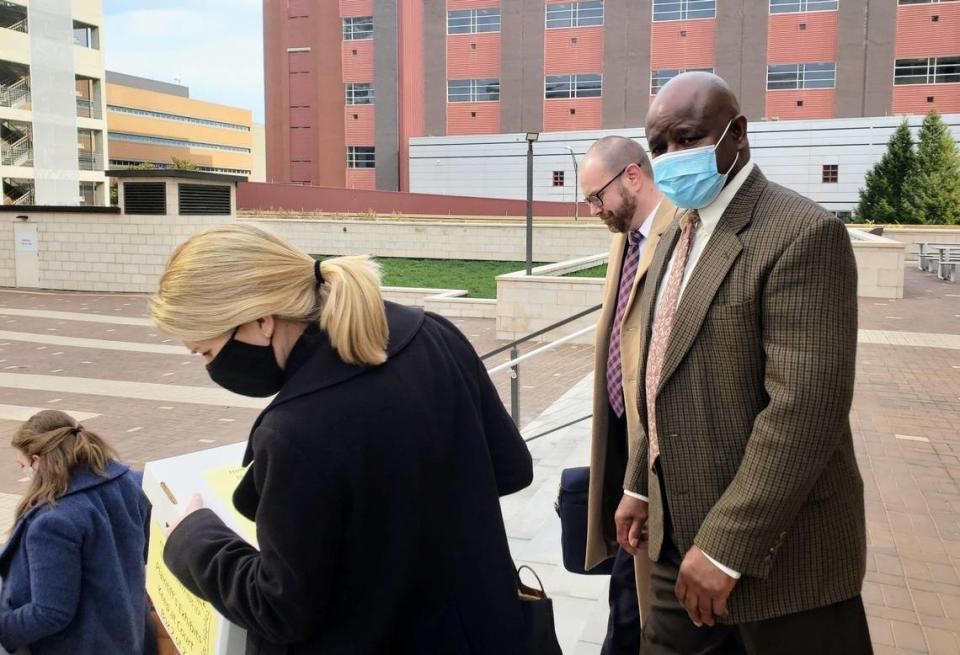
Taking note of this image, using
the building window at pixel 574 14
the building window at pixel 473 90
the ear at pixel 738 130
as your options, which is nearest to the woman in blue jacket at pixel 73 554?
the ear at pixel 738 130

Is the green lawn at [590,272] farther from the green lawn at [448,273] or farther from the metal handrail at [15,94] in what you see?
the metal handrail at [15,94]

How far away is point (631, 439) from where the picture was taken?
2.54m

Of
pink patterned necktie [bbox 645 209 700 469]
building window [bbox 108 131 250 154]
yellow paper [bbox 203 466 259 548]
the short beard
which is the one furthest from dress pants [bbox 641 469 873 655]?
building window [bbox 108 131 250 154]

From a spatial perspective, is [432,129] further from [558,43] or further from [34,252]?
[34,252]

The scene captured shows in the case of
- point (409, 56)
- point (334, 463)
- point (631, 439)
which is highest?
point (409, 56)

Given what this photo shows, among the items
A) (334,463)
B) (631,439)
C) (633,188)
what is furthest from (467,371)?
(633,188)

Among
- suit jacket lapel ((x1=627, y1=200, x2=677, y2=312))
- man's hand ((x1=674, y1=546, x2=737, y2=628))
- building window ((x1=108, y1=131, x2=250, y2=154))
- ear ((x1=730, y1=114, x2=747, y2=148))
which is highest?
building window ((x1=108, y1=131, x2=250, y2=154))

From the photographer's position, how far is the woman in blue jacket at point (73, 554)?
9.37 feet

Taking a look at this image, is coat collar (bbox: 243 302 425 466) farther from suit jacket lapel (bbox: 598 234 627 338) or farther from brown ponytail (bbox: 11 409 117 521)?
brown ponytail (bbox: 11 409 117 521)

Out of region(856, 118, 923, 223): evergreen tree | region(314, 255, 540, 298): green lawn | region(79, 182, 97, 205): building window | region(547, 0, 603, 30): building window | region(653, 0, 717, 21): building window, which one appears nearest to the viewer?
region(314, 255, 540, 298): green lawn

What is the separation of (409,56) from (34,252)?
3061 cm

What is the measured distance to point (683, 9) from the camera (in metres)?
44.4

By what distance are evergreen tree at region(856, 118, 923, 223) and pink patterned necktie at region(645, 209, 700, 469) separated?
119 ft

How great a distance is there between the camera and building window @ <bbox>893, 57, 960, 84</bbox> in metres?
41.3
